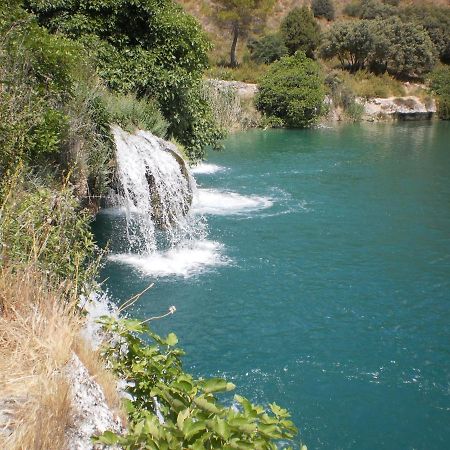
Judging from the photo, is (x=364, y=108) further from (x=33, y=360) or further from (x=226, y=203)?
(x=33, y=360)

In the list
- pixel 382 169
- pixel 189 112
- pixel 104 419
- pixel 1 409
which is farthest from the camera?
pixel 382 169

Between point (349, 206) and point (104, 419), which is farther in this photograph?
point (349, 206)

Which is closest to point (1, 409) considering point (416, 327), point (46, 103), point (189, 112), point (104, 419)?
point (104, 419)

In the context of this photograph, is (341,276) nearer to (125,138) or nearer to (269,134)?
(125,138)

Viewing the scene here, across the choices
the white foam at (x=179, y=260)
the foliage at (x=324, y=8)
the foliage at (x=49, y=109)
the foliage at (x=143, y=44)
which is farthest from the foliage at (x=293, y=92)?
the foliage at (x=49, y=109)

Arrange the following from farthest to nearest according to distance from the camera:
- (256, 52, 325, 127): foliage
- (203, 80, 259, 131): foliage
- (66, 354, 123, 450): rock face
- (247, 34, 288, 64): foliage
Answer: (247, 34, 288, 64): foliage < (256, 52, 325, 127): foliage < (203, 80, 259, 131): foliage < (66, 354, 123, 450): rock face

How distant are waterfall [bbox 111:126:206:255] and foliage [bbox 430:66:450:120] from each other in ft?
141

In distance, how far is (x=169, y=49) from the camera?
1550 cm

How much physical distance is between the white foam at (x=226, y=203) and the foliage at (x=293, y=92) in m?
22.8

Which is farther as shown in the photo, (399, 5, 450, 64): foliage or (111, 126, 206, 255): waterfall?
(399, 5, 450, 64): foliage

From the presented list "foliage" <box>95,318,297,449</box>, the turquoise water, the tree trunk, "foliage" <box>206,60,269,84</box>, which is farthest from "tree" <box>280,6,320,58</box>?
"foliage" <box>95,318,297,449</box>

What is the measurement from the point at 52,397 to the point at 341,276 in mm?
9662

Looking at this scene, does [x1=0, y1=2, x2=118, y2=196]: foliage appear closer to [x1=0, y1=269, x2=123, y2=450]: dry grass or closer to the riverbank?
[x1=0, y1=269, x2=123, y2=450]: dry grass

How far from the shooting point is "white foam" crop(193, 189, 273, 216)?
16.8 m
